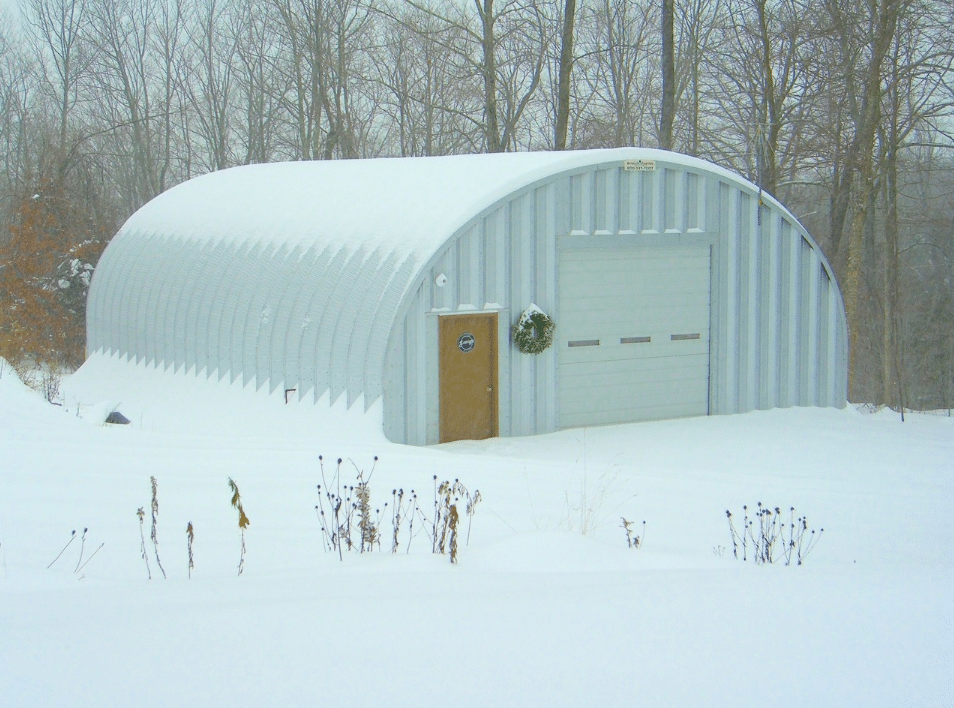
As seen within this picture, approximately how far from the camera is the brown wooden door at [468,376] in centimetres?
1424

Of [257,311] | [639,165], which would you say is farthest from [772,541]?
[257,311]

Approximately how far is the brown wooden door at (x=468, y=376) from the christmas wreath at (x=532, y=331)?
0.31 metres

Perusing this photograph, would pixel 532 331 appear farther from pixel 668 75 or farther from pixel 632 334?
pixel 668 75

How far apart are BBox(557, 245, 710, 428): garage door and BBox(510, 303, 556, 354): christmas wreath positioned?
530 mm

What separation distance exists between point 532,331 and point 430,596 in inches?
387

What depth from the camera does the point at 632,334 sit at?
52.1 ft

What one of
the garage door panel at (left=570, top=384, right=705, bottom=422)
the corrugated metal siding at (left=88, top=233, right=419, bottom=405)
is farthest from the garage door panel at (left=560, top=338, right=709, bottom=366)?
the corrugated metal siding at (left=88, top=233, right=419, bottom=405)

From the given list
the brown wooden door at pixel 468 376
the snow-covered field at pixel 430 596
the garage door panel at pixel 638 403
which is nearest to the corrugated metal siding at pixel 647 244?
the brown wooden door at pixel 468 376

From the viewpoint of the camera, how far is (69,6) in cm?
4000

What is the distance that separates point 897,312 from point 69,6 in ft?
A: 97.7

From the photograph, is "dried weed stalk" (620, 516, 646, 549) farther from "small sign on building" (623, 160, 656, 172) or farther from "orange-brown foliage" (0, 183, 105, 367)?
"orange-brown foliage" (0, 183, 105, 367)

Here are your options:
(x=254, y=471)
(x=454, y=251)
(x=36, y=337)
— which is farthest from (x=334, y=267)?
(x=36, y=337)

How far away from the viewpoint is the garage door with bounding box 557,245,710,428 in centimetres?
1542

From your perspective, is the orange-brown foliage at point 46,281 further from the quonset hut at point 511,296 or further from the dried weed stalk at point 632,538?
the dried weed stalk at point 632,538
